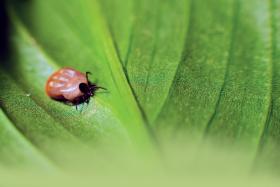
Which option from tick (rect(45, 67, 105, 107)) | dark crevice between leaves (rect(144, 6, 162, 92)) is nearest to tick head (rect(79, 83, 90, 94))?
tick (rect(45, 67, 105, 107))

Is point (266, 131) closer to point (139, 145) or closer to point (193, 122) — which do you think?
point (193, 122)

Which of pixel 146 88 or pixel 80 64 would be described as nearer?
pixel 146 88

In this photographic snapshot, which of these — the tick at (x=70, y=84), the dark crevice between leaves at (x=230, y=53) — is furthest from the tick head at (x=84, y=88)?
the dark crevice between leaves at (x=230, y=53)

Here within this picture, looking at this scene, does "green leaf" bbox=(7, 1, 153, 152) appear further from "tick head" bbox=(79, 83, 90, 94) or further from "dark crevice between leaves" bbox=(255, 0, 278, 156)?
"dark crevice between leaves" bbox=(255, 0, 278, 156)

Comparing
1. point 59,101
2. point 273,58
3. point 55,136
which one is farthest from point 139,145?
point 273,58

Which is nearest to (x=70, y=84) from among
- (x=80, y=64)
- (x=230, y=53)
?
(x=80, y=64)

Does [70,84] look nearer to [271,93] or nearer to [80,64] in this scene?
[80,64]

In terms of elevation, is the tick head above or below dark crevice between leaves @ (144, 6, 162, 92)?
below
